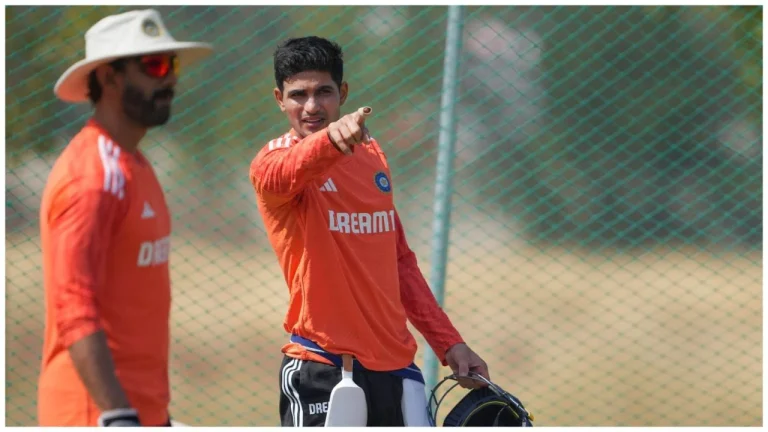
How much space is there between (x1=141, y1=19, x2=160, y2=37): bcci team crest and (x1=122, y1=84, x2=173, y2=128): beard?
0.13 metres

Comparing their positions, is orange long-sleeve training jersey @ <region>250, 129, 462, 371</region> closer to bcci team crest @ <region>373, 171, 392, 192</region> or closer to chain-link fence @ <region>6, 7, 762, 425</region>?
bcci team crest @ <region>373, 171, 392, 192</region>

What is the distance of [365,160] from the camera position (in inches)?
124

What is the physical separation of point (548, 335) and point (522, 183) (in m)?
1.00

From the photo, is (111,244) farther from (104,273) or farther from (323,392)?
(323,392)

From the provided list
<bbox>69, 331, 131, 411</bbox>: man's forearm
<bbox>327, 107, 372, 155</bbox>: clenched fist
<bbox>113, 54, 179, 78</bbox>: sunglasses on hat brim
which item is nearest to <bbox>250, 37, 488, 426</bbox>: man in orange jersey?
<bbox>327, 107, 372, 155</bbox>: clenched fist

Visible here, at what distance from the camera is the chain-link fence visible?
5363 millimetres

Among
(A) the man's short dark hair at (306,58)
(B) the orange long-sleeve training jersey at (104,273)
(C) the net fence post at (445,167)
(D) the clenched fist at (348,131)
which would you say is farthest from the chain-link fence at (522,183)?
(B) the orange long-sleeve training jersey at (104,273)

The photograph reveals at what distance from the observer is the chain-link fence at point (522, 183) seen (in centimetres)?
536

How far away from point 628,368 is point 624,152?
1424 millimetres

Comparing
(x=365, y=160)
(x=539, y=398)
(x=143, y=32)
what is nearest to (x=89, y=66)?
(x=143, y=32)

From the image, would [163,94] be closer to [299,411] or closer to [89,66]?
[89,66]

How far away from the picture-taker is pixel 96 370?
209cm

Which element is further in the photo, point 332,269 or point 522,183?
point 522,183

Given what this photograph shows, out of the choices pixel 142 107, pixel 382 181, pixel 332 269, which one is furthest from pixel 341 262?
pixel 142 107
